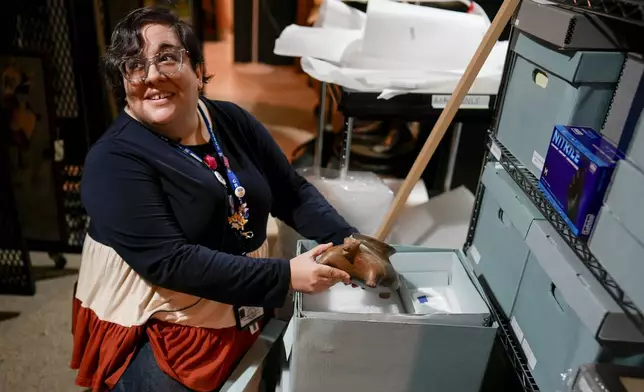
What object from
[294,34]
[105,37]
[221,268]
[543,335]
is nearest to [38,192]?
[105,37]

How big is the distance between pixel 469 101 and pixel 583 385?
958 millimetres

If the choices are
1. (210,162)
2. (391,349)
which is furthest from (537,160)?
(210,162)

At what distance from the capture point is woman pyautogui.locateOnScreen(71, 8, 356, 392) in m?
1.07

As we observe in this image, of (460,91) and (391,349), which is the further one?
(460,91)

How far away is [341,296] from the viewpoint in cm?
125

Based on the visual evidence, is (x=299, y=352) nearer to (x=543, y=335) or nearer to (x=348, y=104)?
(x=543, y=335)

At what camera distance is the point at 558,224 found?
96cm

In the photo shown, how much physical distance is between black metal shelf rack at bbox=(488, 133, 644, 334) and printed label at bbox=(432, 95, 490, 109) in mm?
324

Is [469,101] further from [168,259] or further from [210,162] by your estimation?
[168,259]

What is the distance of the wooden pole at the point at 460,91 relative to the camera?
→ 1.10 m

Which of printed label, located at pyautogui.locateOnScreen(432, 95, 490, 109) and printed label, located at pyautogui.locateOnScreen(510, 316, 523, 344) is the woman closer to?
printed label, located at pyautogui.locateOnScreen(510, 316, 523, 344)

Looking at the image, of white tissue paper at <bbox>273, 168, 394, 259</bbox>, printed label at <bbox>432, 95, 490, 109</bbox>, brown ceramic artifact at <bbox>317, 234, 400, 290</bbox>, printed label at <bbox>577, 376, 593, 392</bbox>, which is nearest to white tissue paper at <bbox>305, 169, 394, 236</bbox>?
white tissue paper at <bbox>273, 168, 394, 259</bbox>

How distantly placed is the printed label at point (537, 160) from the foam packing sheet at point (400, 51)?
1.75 feet

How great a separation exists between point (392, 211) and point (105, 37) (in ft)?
4.21
